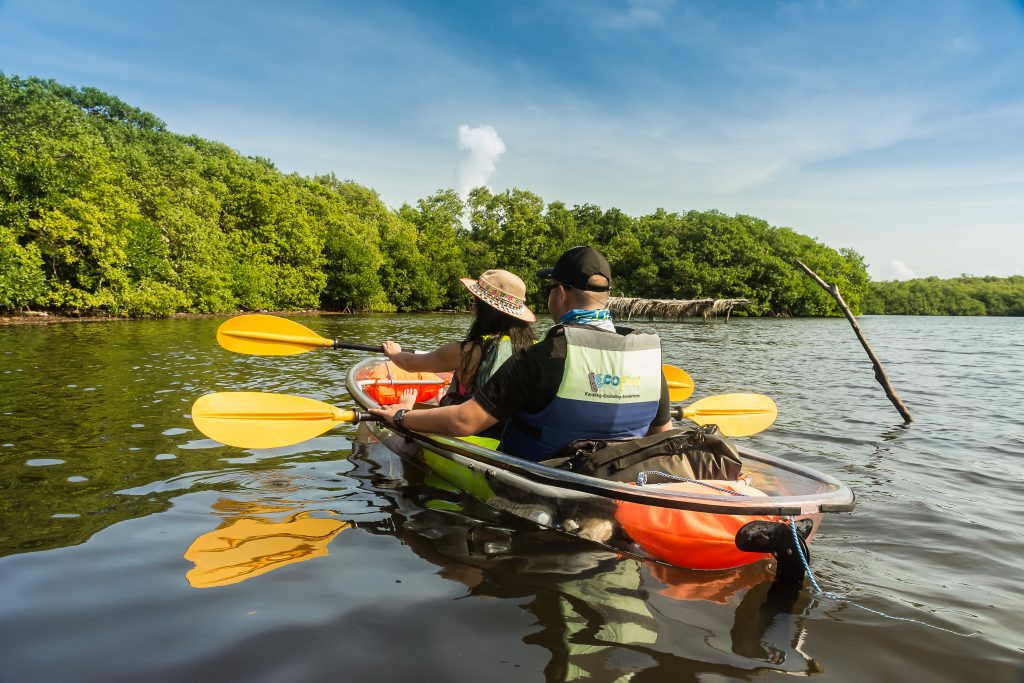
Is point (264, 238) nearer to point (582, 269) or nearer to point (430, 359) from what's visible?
point (430, 359)

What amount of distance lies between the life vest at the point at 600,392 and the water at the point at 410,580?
28.9 inches

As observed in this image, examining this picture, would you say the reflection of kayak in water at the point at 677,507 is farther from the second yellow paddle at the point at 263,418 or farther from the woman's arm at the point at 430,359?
the second yellow paddle at the point at 263,418

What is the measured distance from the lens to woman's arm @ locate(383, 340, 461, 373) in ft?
16.6

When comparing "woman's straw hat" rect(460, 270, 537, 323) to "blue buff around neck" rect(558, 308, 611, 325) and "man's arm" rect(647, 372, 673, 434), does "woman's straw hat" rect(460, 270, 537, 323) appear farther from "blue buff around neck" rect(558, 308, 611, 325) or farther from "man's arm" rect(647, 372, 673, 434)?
"man's arm" rect(647, 372, 673, 434)

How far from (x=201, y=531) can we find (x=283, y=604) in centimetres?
138

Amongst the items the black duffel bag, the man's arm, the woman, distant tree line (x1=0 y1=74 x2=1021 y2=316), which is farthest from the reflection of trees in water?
distant tree line (x1=0 y1=74 x2=1021 y2=316)

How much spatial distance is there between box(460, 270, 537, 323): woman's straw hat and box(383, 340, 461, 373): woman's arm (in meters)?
0.65

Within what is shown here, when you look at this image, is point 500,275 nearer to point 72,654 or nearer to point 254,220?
point 72,654

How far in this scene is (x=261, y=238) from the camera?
1880 inches

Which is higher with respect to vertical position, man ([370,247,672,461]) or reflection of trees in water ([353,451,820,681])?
man ([370,247,672,461])

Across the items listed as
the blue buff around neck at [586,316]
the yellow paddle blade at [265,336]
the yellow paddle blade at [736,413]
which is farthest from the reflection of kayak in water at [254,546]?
the yellow paddle blade at [736,413]

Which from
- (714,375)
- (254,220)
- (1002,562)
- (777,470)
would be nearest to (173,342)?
(714,375)

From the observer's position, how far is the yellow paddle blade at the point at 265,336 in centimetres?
711

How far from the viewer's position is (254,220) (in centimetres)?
4878
